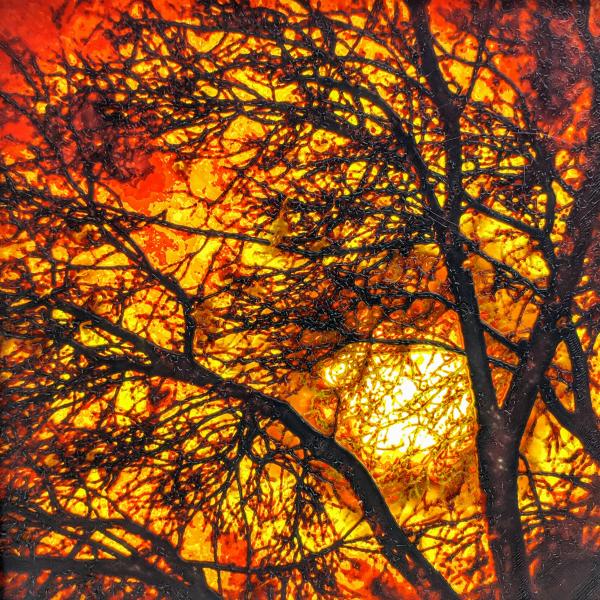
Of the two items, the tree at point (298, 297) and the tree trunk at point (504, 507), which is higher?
the tree at point (298, 297)

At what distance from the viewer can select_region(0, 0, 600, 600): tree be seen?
2.93ft

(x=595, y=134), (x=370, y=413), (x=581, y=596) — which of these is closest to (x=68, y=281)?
(x=370, y=413)

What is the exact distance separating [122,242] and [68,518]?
505 mm

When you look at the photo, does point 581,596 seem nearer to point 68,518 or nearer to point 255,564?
point 255,564

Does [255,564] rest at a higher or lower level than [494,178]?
lower

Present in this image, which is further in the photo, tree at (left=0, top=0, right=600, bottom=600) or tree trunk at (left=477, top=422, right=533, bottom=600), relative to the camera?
tree trunk at (left=477, top=422, right=533, bottom=600)

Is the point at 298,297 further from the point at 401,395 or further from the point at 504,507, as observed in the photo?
the point at 504,507

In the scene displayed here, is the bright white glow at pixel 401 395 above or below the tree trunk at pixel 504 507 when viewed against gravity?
above

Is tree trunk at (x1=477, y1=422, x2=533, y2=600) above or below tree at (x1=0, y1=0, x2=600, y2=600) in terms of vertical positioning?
below

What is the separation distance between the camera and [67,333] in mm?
897

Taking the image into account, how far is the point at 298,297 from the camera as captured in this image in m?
0.94

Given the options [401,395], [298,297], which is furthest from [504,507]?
[298,297]

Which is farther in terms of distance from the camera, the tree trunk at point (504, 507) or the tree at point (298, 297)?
the tree trunk at point (504, 507)

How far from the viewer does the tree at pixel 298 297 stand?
0.89 metres
